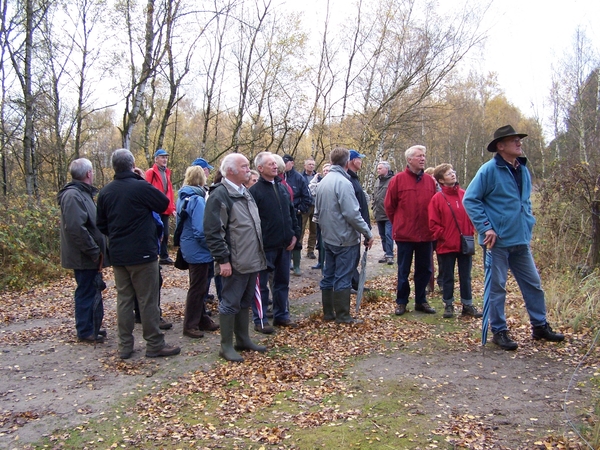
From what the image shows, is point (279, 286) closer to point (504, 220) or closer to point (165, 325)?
point (165, 325)

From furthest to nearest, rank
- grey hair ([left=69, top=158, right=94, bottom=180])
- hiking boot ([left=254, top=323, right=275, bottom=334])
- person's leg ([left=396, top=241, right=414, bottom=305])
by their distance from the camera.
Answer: person's leg ([left=396, top=241, right=414, bottom=305]) < hiking boot ([left=254, top=323, right=275, bottom=334]) < grey hair ([left=69, top=158, right=94, bottom=180])

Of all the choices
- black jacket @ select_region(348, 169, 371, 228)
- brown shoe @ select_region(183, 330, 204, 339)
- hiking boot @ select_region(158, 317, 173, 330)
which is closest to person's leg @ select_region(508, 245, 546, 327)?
black jacket @ select_region(348, 169, 371, 228)

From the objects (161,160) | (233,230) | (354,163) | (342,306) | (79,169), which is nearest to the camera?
(233,230)

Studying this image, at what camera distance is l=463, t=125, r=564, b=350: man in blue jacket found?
16.7 ft

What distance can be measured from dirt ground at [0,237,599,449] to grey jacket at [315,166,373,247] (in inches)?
60.8

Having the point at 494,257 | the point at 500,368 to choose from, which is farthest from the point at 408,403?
A: the point at 494,257

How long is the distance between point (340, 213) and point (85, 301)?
3362 millimetres

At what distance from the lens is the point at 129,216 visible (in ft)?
16.9

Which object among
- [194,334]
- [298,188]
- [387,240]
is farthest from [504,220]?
[387,240]

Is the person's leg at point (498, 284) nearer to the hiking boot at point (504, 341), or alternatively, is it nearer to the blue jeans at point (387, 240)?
the hiking boot at point (504, 341)

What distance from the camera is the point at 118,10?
14.5 m

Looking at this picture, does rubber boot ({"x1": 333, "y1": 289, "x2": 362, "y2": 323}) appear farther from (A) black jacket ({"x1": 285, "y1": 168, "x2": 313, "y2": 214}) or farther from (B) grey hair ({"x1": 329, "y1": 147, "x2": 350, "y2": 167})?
(A) black jacket ({"x1": 285, "y1": 168, "x2": 313, "y2": 214})

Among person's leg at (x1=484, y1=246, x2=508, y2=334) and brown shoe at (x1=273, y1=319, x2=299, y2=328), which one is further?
brown shoe at (x1=273, y1=319, x2=299, y2=328)

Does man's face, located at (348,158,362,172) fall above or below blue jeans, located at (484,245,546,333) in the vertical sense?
above
